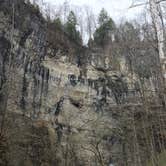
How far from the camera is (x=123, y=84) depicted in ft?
88.1

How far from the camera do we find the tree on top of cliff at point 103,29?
31711 mm

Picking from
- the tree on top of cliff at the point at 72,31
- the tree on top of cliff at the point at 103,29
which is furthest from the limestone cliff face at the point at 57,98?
the tree on top of cliff at the point at 103,29

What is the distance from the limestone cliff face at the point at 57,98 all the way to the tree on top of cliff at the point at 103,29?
404 centimetres

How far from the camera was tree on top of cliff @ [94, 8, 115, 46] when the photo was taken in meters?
31.7

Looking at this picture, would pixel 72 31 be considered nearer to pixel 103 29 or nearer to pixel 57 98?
pixel 103 29

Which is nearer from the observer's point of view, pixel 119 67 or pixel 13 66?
pixel 13 66

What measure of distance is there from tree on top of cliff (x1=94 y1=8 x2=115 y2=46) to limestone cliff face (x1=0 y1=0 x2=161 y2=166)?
4.04m

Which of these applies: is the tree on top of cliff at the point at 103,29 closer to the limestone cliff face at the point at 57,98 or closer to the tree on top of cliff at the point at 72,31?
the tree on top of cliff at the point at 72,31

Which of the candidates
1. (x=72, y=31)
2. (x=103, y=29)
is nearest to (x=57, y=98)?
(x=72, y=31)

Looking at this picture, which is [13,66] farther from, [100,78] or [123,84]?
[123,84]

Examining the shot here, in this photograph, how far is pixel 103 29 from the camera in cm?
3372

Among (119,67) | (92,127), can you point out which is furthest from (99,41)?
(92,127)

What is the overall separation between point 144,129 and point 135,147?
2.71 metres

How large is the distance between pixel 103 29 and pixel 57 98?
1378 centimetres
